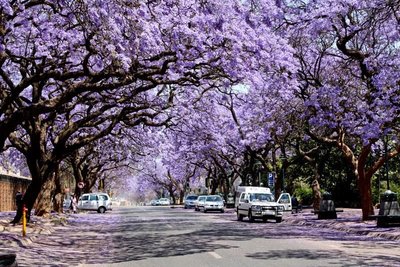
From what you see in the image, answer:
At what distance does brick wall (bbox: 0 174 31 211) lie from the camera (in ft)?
168

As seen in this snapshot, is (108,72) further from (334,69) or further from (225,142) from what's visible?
(225,142)

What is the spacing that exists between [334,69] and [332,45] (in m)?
1.45

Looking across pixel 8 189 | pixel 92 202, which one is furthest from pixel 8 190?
pixel 92 202

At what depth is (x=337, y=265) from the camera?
42.2 feet

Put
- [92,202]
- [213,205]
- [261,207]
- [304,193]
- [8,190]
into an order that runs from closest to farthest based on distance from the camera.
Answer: [261,207] < [213,205] < [8,190] < [92,202] < [304,193]

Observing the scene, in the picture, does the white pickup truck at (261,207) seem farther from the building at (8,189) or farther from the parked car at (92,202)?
the building at (8,189)

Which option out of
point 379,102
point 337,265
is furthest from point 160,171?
point 337,265

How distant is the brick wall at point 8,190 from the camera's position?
5132 cm

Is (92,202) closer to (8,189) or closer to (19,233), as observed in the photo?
(8,189)

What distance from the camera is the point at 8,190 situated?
177 ft

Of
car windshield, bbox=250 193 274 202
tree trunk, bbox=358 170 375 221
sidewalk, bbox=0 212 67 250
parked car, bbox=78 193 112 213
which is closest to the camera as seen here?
sidewalk, bbox=0 212 67 250

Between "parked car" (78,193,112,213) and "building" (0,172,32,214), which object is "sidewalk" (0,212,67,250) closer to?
"building" (0,172,32,214)

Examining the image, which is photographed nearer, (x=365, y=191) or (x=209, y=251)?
(x=209, y=251)

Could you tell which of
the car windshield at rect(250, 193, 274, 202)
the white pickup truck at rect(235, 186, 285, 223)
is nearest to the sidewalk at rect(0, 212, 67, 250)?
the white pickup truck at rect(235, 186, 285, 223)
